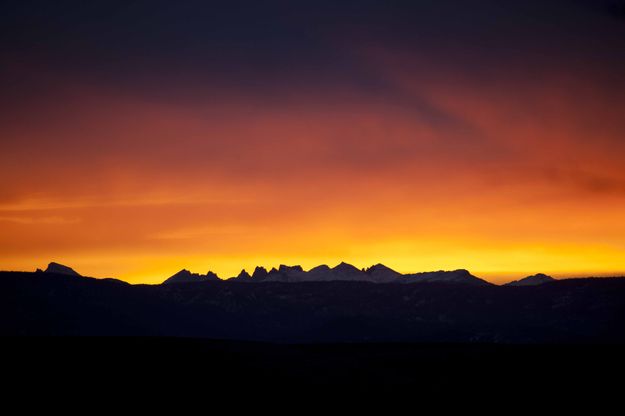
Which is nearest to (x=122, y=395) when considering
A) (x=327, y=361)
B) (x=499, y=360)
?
(x=327, y=361)

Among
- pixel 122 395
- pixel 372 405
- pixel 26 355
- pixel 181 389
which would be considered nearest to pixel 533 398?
pixel 372 405

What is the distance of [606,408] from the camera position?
69188 mm

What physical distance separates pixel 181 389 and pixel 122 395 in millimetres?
6912

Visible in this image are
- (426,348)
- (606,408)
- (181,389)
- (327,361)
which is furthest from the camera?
(426,348)

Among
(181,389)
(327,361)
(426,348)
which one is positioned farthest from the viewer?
(426,348)

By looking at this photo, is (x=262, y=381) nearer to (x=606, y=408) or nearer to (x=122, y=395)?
(x=122, y=395)

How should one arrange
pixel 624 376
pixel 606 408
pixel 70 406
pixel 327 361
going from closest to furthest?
pixel 70 406 < pixel 606 408 < pixel 624 376 < pixel 327 361

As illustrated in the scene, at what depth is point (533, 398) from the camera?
75250 mm

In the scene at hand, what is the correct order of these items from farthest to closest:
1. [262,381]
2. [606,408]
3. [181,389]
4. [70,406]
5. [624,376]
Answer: [624,376] → [262,381] → [181,389] → [606,408] → [70,406]

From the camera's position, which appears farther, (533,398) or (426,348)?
(426,348)

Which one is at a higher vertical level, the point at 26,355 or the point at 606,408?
the point at 26,355

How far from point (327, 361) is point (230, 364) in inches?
610

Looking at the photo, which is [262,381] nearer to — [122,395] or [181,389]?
[181,389]

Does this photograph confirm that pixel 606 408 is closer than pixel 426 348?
Yes
